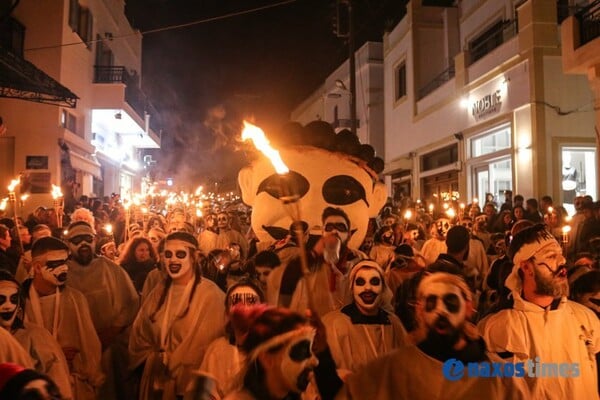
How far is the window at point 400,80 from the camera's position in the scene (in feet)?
80.9

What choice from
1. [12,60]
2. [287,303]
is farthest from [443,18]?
[287,303]

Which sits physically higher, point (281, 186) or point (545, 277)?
point (281, 186)

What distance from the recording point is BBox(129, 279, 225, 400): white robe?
4.45 m

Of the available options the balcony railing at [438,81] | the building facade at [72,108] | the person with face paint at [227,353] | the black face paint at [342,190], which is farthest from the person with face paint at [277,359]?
the balcony railing at [438,81]

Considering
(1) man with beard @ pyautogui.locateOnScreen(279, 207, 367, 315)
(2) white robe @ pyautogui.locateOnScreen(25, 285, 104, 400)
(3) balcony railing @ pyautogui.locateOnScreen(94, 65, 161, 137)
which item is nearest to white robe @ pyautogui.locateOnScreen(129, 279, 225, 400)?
(2) white robe @ pyautogui.locateOnScreen(25, 285, 104, 400)

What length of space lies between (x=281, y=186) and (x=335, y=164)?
67cm

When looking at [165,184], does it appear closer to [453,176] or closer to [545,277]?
[453,176]

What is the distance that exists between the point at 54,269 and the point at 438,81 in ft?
63.7

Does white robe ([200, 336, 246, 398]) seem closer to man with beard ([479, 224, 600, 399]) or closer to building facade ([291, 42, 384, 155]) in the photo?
man with beard ([479, 224, 600, 399])

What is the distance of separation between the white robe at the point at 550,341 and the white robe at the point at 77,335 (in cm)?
301

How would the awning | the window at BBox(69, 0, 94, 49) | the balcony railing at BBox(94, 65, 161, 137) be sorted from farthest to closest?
the balcony railing at BBox(94, 65, 161, 137)
the window at BBox(69, 0, 94, 49)
the awning

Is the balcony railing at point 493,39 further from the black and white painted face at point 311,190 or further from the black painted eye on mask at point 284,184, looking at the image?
the black painted eye on mask at point 284,184

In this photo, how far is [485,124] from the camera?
16.7m

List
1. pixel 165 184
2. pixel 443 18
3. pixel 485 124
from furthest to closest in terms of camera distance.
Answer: pixel 165 184 < pixel 443 18 < pixel 485 124
